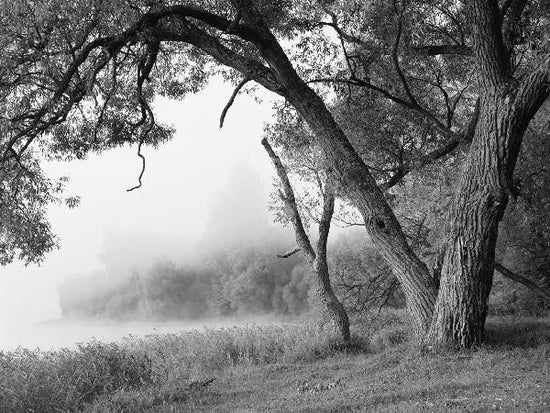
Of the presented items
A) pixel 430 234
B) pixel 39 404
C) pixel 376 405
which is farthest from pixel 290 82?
pixel 430 234

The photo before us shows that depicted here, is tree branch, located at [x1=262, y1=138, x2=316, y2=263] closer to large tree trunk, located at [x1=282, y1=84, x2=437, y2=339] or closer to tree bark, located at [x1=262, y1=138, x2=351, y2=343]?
tree bark, located at [x1=262, y1=138, x2=351, y2=343]

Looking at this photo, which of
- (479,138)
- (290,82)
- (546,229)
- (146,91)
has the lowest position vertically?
(546,229)

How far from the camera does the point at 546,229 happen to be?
15.1 metres

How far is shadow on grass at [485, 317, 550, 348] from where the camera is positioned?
35.5 feet

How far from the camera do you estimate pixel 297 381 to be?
1034 cm

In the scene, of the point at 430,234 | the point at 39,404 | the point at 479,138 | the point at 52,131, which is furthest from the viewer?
the point at 430,234

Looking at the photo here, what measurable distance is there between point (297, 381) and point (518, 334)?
4923 millimetres

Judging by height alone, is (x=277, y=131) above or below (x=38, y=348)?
above

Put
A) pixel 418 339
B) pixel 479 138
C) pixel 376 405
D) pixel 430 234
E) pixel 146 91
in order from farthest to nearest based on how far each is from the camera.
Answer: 1. pixel 430 234
2. pixel 146 91
3. pixel 418 339
4. pixel 479 138
5. pixel 376 405

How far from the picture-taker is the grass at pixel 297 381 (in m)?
7.48

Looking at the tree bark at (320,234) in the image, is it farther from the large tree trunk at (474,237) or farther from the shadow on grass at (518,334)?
the large tree trunk at (474,237)

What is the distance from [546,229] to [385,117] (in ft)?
17.5

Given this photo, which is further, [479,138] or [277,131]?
[277,131]

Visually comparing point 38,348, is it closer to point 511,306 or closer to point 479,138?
point 479,138
